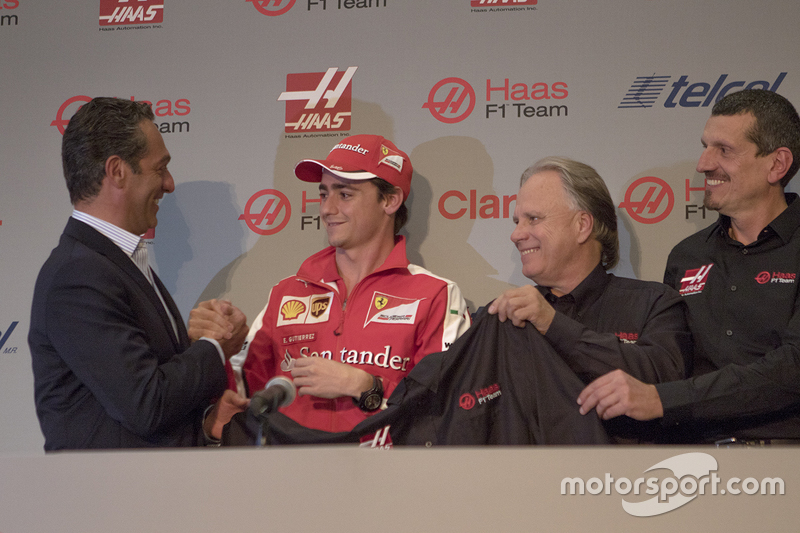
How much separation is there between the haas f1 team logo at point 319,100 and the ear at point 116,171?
3.08 feet

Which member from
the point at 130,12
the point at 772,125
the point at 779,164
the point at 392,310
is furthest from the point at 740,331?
the point at 130,12

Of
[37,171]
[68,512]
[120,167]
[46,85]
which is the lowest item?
[68,512]

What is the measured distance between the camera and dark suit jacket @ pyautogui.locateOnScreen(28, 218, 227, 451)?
188cm

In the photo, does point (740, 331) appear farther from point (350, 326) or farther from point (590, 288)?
point (350, 326)

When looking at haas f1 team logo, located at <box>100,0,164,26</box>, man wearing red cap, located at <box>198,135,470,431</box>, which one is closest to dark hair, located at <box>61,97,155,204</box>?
man wearing red cap, located at <box>198,135,470,431</box>

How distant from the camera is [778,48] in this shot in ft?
9.17

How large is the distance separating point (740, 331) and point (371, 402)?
3.70 feet

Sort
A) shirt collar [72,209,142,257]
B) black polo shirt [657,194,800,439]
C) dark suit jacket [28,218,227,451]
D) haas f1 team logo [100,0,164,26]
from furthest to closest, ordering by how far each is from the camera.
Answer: haas f1 team logo [100,0,164,26] < shirt collar [72,209,142,257] < black polo shirt [657,194,800,439] < dark suit jacket [28,218,227,451]

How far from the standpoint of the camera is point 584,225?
7.85 feet

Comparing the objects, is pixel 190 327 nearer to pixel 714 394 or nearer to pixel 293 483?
pixel 293 483

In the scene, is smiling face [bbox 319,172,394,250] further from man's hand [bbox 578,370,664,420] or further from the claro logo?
man's hand [bbox 578,370,664,420]

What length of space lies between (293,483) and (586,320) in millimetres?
1248

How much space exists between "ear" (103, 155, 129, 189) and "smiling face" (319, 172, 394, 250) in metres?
0.68

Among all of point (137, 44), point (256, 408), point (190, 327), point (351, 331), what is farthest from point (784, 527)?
point (137, 44)
